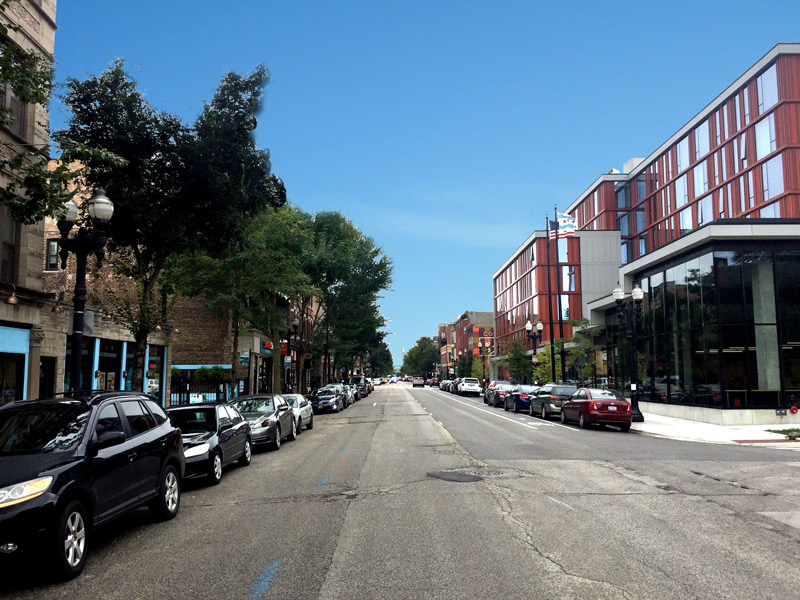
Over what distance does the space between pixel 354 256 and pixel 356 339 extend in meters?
12.8

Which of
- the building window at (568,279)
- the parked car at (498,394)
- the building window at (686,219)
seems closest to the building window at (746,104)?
the building window at (686,219)

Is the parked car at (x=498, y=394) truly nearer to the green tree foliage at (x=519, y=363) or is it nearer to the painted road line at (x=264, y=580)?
the green tree foliage at (x=519, y=363)

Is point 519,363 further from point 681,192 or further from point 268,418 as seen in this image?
point 268,418

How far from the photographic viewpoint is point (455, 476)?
452 inches

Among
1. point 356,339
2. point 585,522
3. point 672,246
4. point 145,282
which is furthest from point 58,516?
point 356,339

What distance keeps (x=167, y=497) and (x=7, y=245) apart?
1054 cm

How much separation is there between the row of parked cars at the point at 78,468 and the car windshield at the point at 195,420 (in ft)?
10.1

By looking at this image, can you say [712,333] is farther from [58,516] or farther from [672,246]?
[58,516]

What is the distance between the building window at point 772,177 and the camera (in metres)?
43.0

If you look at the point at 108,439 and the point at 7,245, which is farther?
the point at 7,245

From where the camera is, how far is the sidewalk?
1897 cm

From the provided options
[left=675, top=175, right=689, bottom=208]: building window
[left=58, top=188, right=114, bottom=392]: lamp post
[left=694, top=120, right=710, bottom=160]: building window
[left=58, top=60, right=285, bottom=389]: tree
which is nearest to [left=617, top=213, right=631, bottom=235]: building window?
[left=675, top=175, right=689, bottom=208]: building window

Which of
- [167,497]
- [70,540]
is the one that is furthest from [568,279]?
[70,540]

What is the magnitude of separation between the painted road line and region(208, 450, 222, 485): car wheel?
206 inches
